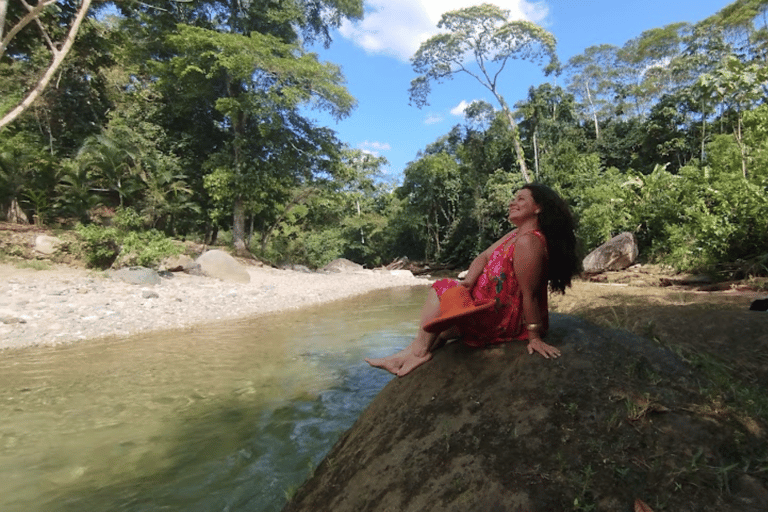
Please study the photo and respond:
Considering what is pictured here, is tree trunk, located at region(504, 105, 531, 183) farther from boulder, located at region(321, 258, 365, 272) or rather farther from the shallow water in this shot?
the shallow water

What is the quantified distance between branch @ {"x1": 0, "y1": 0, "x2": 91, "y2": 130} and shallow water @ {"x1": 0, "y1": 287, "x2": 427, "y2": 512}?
5837 millimetres

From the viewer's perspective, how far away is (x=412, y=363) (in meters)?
2.79

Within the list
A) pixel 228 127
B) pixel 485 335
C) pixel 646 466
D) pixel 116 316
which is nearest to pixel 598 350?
pixel 485 335

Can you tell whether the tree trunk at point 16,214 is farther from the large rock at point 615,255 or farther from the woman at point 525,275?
the large rock at point 615,255

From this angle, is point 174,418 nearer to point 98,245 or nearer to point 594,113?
point 98,245

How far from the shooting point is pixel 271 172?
17.3m

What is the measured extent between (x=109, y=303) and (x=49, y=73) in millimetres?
5141

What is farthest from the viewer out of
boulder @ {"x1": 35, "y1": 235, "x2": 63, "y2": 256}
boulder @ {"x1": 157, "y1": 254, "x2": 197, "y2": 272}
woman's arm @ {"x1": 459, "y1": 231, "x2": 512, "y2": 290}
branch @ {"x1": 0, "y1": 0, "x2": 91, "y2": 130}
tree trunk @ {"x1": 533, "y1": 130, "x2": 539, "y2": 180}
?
tree trunk @ {"x1": 533, "y1": 130, "x2": 539, "y2": 180}

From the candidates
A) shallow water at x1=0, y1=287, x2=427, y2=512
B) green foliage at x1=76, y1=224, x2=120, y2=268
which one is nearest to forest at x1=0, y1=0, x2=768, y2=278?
green foliage at x1=76, y1=224, x2=120, y2=268

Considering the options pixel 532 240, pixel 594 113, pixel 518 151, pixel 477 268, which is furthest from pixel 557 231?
pixel 594 113

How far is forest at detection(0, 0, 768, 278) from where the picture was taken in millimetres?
11195

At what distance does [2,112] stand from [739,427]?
49.8ft

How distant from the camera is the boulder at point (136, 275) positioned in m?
10.4

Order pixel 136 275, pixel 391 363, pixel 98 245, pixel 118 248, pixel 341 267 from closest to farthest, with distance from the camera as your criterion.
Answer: pixel 391 363, pixel 136 275, pixel 98 245, pixel 118 248, pixel 341 267
